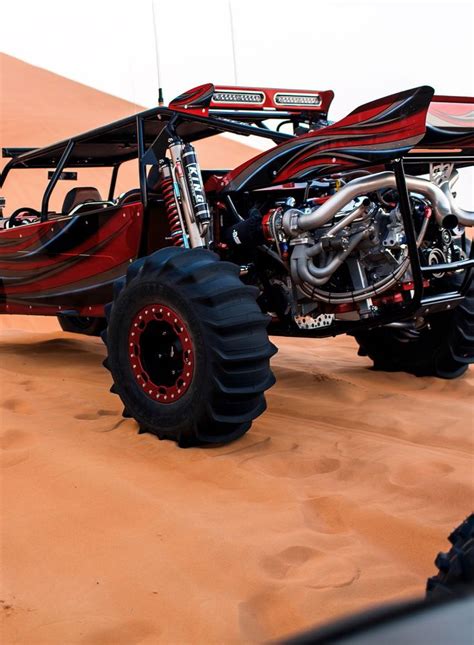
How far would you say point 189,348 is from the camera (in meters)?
3.80

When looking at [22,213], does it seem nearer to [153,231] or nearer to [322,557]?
[153,231]

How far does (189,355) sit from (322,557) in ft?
4.81

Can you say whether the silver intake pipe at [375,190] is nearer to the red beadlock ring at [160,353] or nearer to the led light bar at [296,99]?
the red beadlock ring at [160,353]

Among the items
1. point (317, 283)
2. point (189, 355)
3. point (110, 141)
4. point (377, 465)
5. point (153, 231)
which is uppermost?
point (110, 141)

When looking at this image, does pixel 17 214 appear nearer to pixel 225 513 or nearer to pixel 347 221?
pixel 347 221

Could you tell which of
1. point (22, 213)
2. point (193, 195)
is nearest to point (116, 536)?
point (193, 195)

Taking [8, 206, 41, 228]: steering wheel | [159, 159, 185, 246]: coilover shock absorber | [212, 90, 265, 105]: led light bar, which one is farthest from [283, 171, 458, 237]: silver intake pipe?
[8, 206, 41, 228]: steering wheel

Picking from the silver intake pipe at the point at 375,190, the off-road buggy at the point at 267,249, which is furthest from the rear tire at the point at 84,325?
the silver intake pipe at the point at 375,190

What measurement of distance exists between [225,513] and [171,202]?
7.03 feet

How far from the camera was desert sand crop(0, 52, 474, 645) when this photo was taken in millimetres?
2250

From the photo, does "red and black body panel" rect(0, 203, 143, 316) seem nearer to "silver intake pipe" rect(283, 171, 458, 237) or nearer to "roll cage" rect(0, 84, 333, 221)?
"roll cage" rect(0, 84, 333, 221)

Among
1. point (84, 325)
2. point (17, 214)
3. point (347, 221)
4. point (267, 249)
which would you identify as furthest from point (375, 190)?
point (84, 325)

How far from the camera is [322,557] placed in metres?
2.56

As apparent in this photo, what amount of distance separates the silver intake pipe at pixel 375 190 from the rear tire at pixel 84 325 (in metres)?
3.87
